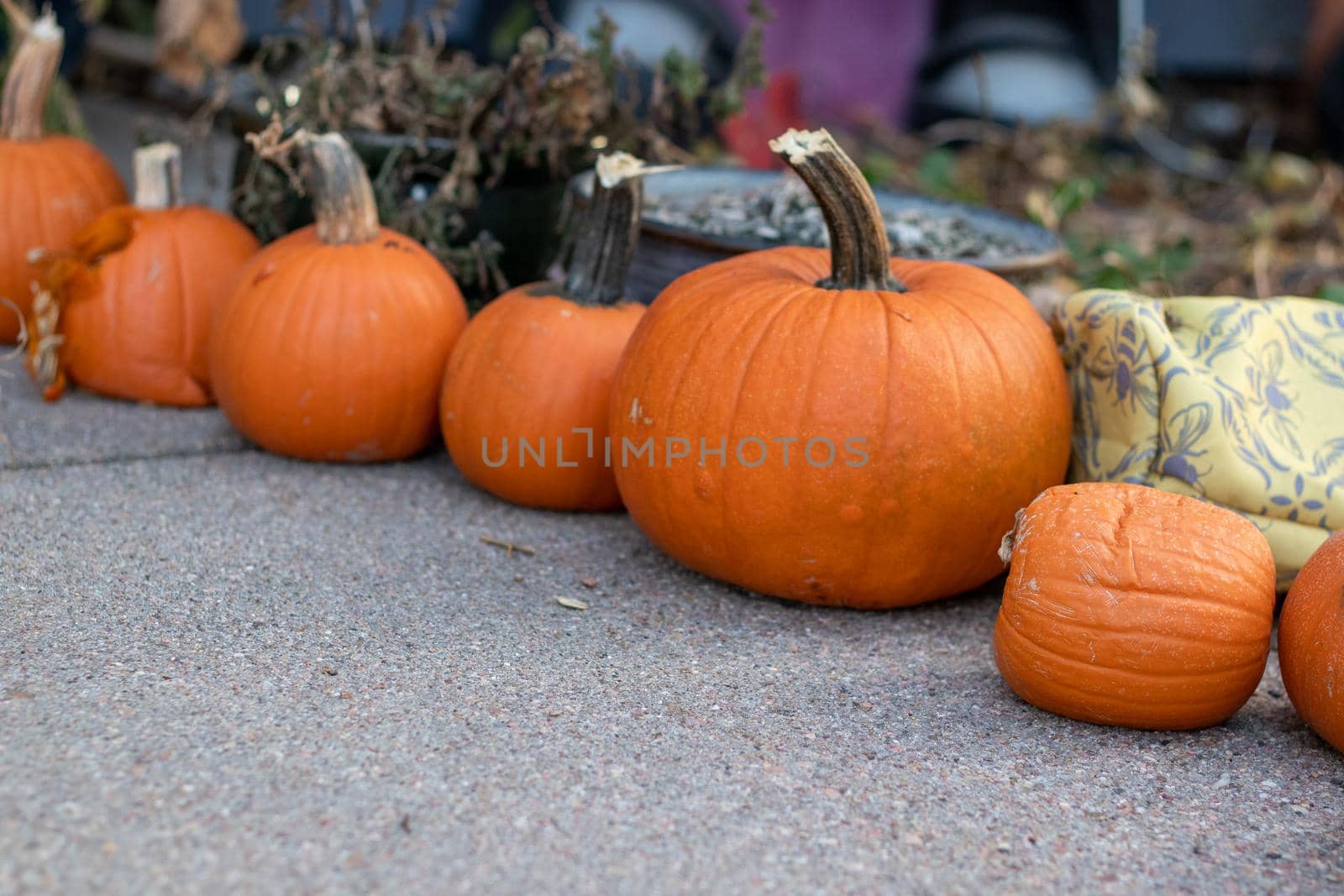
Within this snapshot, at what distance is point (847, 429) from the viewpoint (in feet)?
6.95

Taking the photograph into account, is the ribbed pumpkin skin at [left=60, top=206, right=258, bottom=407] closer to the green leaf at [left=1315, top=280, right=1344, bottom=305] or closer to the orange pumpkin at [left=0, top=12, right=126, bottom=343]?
the orange pumpkin at [left=0, top=12, right=126, bottom=343]

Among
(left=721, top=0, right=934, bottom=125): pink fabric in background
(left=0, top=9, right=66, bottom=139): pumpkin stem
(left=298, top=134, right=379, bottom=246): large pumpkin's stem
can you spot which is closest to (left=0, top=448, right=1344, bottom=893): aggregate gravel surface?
(left=298, top=134, right=379, bottom=246): large pumpkin's stem

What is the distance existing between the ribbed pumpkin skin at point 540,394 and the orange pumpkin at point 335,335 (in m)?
0.15

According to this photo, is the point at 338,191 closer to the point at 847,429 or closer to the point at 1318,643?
the point at 847,429

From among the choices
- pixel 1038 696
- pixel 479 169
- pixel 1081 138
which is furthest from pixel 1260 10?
pixel 1038 696

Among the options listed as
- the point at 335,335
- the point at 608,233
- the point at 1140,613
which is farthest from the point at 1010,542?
the point at 335,335

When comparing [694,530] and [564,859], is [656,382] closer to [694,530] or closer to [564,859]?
[694,530]

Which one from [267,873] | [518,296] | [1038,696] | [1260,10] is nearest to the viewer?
[267,873]

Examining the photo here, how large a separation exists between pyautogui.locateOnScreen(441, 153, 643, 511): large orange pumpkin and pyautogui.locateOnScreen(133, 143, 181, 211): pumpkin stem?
946 millimetres

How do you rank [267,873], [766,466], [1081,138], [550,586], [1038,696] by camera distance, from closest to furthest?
1. [267,873]
2. [1038,696]
3. [766,466]
4. [550,586]
5. [1081,138]

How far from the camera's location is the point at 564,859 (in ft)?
4.90

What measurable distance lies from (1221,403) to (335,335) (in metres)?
1.69

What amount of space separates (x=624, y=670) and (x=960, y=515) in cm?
62

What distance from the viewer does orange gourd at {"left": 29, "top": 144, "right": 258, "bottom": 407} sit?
2.94 meters
